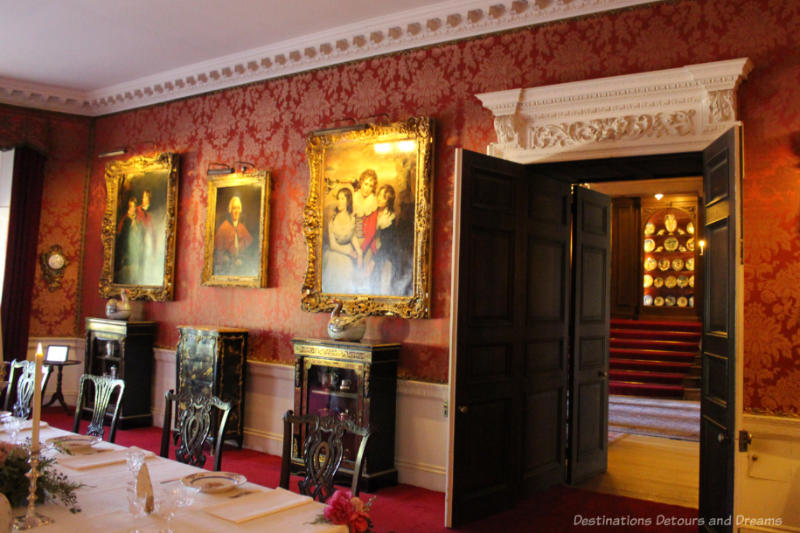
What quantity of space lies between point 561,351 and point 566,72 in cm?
233

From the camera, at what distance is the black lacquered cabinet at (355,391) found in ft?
18.2

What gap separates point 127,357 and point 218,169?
2.46 meters

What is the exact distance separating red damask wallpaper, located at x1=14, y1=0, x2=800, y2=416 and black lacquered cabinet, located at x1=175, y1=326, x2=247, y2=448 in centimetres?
26

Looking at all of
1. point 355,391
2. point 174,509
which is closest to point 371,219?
point 355,391

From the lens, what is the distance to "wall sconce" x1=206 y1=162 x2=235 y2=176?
732cm

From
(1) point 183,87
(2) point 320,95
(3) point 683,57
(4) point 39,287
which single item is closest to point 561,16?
(3) point 683,57

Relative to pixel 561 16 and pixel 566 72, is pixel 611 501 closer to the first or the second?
pixel 566 72

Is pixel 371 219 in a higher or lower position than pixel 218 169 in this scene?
lower

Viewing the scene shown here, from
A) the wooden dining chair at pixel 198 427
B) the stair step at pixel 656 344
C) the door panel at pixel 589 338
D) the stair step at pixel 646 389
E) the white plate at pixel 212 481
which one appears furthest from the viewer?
the stair step at pixel 656 344

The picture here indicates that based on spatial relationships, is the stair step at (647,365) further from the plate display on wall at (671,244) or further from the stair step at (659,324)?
the plate display on wall at (671,244)

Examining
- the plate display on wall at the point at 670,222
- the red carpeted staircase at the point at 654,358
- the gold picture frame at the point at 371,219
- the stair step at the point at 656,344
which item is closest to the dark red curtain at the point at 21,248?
the gold picture frame at the point at 371,219

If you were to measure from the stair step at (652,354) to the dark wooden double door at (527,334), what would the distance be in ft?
20.8

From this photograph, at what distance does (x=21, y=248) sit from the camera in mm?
8492

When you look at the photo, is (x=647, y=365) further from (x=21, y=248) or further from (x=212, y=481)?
(x=212, y=481)
